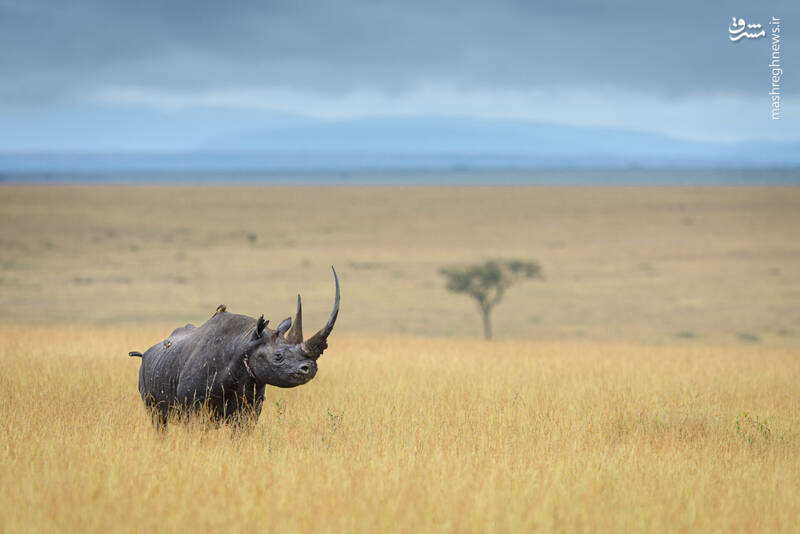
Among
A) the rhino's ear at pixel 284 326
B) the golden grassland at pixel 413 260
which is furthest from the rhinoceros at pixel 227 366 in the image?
the golden grassland at pixel 413 260

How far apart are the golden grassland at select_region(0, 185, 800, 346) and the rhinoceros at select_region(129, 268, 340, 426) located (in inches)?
839

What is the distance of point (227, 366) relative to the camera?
27.2ft

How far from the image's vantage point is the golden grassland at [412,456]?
6.32 meters

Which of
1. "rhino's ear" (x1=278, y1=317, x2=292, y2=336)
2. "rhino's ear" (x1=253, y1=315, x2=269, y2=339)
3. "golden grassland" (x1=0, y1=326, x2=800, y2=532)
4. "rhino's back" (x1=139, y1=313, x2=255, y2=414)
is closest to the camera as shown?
"golden grassland" (x1=0, y1=326, x2=800, y2=532)

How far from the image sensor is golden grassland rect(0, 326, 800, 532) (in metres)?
6.32

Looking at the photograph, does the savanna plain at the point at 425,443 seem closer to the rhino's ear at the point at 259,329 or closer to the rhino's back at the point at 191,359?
the rhino's back at the point at 191,359

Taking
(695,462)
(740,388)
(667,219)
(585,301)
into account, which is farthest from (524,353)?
(667,219)

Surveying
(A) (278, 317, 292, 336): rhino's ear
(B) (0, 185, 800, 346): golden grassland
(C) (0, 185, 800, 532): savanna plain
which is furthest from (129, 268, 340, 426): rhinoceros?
(B) (0, 185, 800, 346): golden grassland

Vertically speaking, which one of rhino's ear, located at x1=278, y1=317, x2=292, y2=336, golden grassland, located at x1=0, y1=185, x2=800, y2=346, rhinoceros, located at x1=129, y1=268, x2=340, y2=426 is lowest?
golden grassland, located at x1=0, y1=185, x2=800, y2=346

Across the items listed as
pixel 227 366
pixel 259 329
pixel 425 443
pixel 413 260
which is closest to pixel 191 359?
pixel 227 366

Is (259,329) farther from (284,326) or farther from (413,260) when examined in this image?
(413,260)

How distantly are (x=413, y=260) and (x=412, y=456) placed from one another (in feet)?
180

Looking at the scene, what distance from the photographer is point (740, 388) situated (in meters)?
12.9

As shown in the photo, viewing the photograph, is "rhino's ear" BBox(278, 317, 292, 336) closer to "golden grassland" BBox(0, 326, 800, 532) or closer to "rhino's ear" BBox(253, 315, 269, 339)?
"rhino's ear" BBox(253, 315, 269, 339)
